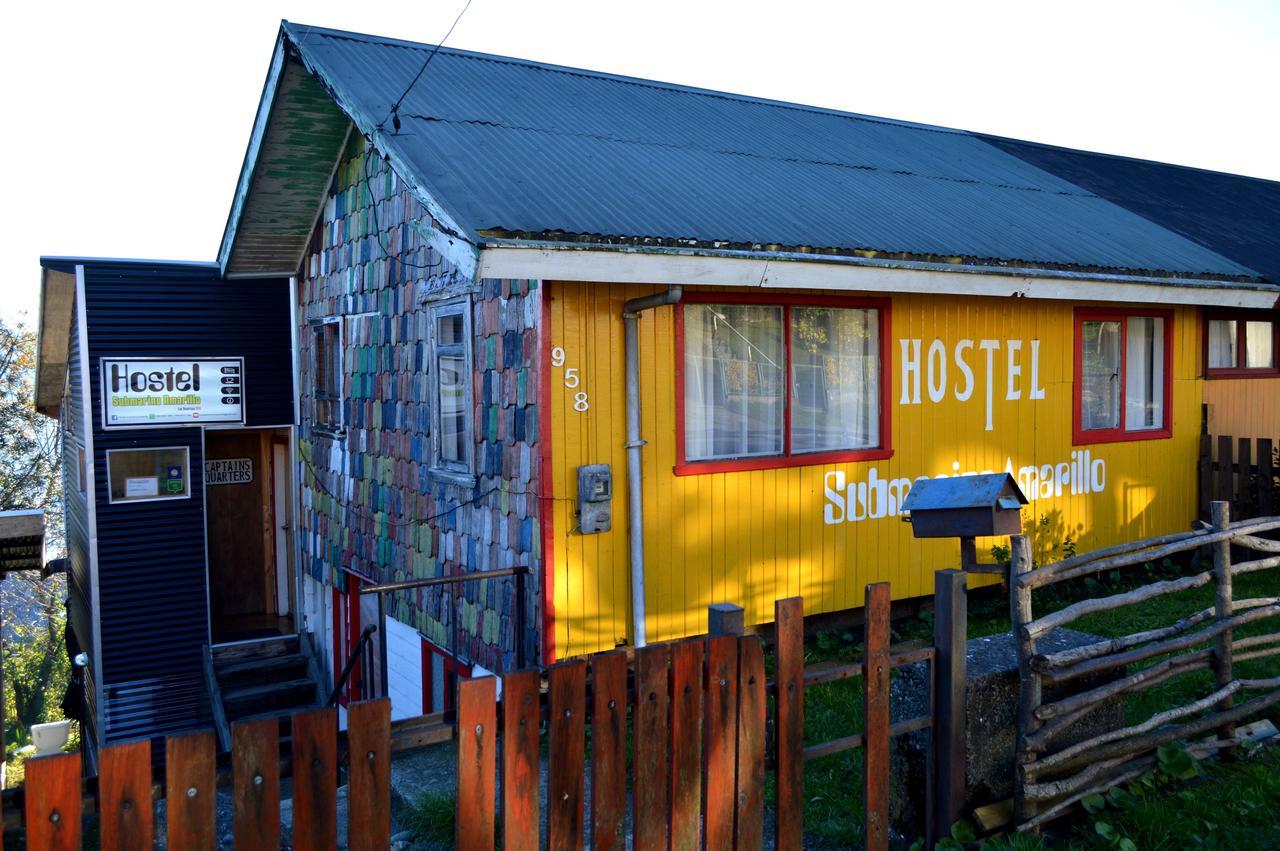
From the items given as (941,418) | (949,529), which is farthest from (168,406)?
(949,529)

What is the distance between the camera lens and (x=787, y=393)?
8.23 meters

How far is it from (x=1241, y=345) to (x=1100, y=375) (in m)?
2.72

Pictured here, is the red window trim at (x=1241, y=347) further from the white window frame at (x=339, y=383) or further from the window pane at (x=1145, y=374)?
the white window frame at (x=339, y=383)

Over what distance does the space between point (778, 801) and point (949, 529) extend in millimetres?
2097

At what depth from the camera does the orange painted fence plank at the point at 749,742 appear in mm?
3965

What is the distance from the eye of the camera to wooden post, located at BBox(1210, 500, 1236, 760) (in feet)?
18.0

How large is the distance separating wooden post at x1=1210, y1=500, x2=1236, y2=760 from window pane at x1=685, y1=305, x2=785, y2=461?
3300mm

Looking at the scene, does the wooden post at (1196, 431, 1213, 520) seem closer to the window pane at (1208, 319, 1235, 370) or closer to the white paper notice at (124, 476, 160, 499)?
the window pane at (1208, 319, 1235, 370)

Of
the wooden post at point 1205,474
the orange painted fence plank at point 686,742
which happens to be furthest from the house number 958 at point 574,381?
the wooden post at point 1205,474

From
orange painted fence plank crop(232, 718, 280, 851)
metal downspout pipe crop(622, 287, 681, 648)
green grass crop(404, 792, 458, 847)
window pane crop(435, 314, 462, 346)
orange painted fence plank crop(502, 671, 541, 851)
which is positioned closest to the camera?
orange painted fence plank crop(232, 718, 280, 851)

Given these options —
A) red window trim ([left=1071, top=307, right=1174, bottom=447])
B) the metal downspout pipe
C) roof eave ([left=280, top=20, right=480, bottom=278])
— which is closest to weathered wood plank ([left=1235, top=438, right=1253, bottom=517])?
red window trim ([left=1071, top=307, right=1174, bottom=447])

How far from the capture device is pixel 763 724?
4.07m

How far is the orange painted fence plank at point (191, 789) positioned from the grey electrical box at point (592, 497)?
4400 mm

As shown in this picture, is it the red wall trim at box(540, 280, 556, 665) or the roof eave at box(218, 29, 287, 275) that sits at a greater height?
the roof eave at box(218, 29, 287, 275)
